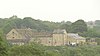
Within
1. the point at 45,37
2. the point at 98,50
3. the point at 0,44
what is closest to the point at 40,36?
Answer: the point at 45,37

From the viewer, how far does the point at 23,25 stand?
9238 cm

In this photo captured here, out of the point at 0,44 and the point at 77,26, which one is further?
the point at 77,26

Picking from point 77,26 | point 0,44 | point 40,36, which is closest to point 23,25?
point 77,26

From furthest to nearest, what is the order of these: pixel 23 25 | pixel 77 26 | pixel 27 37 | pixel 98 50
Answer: pixel 23 25
pixel 77 26
pixel 27 37
pixel 98 50

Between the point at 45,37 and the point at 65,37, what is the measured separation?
2864 mm

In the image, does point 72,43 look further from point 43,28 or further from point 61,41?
point 43,28

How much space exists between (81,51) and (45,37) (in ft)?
38.4

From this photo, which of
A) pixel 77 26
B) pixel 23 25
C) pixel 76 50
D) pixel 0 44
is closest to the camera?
pixel 0 44

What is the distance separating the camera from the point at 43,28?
308 feet

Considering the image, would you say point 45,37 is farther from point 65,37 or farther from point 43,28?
point 43,28

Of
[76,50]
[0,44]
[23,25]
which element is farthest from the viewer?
[23,25]

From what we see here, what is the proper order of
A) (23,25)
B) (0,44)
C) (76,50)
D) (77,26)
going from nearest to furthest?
(0,44) → (76,50) → (77,26) → (23,25)

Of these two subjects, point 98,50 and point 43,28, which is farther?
point 43,28

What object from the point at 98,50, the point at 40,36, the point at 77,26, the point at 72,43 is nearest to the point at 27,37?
the point at 40,36
